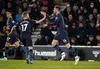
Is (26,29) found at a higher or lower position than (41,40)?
higher

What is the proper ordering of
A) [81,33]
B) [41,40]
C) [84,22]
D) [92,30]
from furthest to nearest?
[41,40] → [84,22] → [81,33] → [92,30]

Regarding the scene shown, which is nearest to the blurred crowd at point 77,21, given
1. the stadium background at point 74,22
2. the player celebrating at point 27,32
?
the stadium background at point 74,22

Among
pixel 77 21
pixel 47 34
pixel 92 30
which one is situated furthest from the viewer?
pixel 47 34

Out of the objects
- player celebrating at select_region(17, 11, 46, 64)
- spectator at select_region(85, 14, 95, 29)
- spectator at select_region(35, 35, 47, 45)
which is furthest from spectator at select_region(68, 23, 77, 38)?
player celebrating at select_region(17, 11, 46, 64)

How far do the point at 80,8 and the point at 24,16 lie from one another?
688 cm

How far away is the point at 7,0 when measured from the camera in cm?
2806

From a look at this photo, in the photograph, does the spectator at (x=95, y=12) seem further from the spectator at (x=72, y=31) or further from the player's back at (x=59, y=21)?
the player's back at (x=59, y=21)

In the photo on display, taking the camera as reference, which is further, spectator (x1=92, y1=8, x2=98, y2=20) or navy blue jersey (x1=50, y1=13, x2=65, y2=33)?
spectator (x1=92, y1=8, x2=98, y2=20)

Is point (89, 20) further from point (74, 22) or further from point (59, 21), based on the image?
point (59, 21)

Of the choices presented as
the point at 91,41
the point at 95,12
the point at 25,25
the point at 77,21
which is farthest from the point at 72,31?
the point at 25,25

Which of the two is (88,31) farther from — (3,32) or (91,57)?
(3,32)

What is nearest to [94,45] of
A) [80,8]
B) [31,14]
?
[80,8]

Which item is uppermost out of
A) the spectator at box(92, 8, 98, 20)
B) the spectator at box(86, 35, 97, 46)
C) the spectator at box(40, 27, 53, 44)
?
the spectator at box(92, 8, 98, 20)

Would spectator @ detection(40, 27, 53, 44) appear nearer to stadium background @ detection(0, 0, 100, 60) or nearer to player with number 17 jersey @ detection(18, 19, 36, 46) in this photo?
stadium background @ detection(0, 0, 100, 60)
